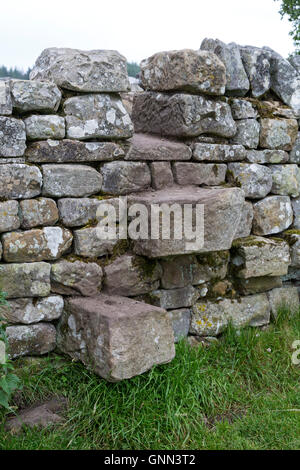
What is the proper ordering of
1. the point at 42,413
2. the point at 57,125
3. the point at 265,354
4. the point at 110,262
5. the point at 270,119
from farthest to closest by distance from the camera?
the point at 270,119
the point at 265,354
the point at 110,262
the point at 57,125
the point at 42,413

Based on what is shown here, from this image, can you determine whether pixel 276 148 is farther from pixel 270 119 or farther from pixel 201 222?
pixel 201 222

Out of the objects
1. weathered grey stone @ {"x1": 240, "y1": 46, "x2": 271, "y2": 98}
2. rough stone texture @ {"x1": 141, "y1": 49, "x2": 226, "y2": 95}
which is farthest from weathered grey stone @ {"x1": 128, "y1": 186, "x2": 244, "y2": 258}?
weathered grey stone @ {"x1": 240, "y1": 46, "x2": 271, "y2": 98}

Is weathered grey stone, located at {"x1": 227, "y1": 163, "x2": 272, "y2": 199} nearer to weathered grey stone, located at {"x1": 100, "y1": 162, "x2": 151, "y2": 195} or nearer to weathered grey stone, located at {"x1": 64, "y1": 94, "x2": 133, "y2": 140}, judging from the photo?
weathered grey stone, located at {"x1": 100, "y1": 162, "x2": 151, "y2": 195}

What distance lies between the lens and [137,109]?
4.07 meters

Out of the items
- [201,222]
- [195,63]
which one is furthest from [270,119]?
[201,222]

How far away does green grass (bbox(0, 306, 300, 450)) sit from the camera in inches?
108

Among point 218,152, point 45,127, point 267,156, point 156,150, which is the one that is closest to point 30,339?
point 45,127

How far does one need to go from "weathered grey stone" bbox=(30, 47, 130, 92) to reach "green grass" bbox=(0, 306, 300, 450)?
1.90 meters

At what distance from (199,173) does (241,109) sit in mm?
701

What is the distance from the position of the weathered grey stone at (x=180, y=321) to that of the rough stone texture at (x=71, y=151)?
4.16 feet

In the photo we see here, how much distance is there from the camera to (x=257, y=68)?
4016mm

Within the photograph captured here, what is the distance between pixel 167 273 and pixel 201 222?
0.57m

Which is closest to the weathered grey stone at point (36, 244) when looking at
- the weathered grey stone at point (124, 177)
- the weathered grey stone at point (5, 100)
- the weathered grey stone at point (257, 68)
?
the weathered grey stone at point (124, 177)

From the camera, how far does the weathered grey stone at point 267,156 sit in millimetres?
4004
